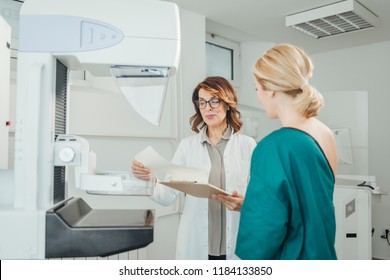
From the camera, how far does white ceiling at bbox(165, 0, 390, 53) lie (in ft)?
7.22

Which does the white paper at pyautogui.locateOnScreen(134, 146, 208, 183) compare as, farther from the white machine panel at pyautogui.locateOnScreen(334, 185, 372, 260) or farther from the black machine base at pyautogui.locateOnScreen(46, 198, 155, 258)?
the white machine panel at pyautogui.locateOnScreen(334, 185, 372, 260)

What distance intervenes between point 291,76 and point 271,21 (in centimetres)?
188

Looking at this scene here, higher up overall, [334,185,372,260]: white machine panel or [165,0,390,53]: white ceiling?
[165,0,390,53]: white ceiling

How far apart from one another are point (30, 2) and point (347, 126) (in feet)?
7.22

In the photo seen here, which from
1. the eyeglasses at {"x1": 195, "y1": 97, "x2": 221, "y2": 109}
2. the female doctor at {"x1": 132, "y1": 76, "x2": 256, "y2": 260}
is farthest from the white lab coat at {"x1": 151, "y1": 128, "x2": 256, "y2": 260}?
the eyeglasses at {"x1": 195, "y1": 97, "x2": 221, "y2": 109}

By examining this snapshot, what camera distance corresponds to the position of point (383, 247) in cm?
301

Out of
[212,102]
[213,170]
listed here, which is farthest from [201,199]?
[212,102]

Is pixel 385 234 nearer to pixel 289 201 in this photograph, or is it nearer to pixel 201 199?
pixel 201 199

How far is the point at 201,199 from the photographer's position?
4.40 feet

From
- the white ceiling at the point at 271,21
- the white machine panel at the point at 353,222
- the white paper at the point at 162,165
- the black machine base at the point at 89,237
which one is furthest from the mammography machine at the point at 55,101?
the white machine panel at the point at 353,222

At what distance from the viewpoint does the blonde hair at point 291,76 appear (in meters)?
0.82

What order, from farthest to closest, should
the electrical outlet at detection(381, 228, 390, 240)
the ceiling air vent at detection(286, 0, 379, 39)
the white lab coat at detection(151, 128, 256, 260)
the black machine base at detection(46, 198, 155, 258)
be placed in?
1. the electrical outlet at detection(381, 228, 390, 240)
2. the ceiling air vent at detection(286, 0, 379, 39)
3. the white lab coat at detection(151, 128, 256, 260)
4. the black machine base at detection(46, 198, 155, 258)
